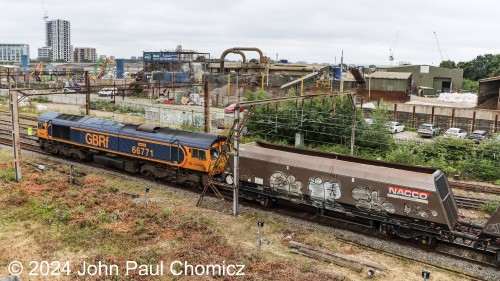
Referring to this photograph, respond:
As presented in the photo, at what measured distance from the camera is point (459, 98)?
69000 mm

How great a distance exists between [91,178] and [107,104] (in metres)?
36.8

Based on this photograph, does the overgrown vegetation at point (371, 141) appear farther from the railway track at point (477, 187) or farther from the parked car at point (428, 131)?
the parked car at point (428, 131)

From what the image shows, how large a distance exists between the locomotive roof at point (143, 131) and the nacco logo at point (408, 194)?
10.0 metres

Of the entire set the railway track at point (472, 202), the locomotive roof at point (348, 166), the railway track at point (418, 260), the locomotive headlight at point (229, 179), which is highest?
the locomotive roof at point (348, 166)

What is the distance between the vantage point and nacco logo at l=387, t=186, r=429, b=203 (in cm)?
1628

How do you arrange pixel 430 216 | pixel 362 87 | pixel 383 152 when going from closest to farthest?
pixel 430 216
pixel 383 152
pixel 362 87

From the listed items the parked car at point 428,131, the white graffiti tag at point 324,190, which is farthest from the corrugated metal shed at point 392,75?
the white graffiti tag at point 324,190

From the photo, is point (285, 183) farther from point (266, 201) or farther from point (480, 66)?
point (480, 66)

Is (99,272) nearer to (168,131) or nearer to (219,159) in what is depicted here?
(219,159)

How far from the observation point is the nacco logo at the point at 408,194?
53.4 ft

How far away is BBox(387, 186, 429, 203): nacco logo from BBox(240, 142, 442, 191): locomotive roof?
0.21 metres

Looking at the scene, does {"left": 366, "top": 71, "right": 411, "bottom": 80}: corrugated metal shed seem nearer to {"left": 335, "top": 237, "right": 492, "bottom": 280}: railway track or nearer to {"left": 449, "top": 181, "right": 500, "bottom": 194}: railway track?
{"left": 449, "top": 181, "right": 500, "bottom": 194}: railway track

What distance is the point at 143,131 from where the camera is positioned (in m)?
26.0

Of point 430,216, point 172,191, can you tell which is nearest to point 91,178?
point 172,191
